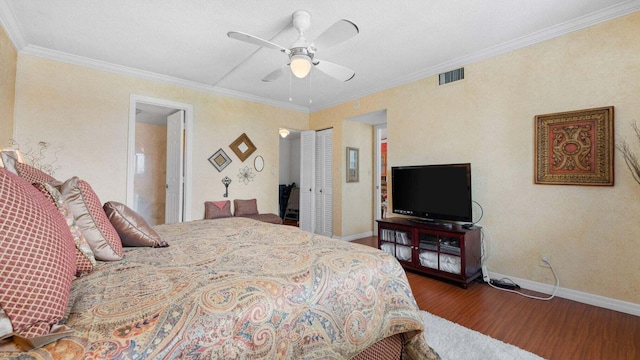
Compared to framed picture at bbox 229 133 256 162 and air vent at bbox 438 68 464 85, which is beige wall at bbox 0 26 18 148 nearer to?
framed picture at bbox 229 133 256 162

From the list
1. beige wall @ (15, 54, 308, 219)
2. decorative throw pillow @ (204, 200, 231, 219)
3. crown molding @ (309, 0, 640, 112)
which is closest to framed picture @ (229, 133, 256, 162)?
beige wall @ (15, 54, 308, 219)

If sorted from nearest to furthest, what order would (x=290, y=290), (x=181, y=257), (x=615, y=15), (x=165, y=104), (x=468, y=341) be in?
(x=290, y=290) < (x=181, y=257) < (x=468, y=341) < (x=615, y=15) < (x=165, y=104)

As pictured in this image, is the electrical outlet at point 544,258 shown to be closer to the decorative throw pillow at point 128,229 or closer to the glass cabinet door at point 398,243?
the glass cabinet door at point 398,243

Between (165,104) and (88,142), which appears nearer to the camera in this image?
(88,142)

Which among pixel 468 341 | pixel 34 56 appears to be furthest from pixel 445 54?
pixel 34 56

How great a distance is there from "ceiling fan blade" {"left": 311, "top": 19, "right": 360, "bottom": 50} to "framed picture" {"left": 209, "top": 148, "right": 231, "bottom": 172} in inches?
110

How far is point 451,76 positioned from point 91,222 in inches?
150

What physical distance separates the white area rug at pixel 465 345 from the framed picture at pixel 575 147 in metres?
1.74

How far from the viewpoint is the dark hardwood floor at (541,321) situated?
1813mm

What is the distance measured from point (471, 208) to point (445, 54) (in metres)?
1.83

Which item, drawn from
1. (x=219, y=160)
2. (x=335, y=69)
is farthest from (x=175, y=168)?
(x=335, y=69)

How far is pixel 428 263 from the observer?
3.13 meters

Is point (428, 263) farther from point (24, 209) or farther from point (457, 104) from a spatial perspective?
point (24, 209)

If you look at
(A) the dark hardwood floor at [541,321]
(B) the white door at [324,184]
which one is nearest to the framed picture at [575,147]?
(A) the dark hardwood floor at [541,321]
